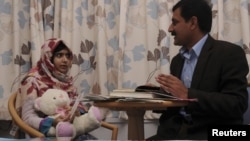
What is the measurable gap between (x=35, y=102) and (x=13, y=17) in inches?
30.9

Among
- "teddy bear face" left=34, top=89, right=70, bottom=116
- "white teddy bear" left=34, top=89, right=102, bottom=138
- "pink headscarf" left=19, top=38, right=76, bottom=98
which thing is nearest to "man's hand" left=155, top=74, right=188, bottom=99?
"white teddy bear" left=34, top=89, right=102, bottom=138

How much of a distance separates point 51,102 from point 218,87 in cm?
89

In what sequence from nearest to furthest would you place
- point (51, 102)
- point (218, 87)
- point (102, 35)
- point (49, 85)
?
point (218, 87) < point (51, 102) < point (49, 85) < point (102, 35)

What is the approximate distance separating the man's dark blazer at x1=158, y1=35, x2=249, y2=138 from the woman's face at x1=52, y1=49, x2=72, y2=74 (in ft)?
2.77

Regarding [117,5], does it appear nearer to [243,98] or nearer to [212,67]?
[212,67]

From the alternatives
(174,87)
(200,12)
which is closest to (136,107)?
(174,87)

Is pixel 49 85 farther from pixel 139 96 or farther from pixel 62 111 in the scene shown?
pixel 139 96

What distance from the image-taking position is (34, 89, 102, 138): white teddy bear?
183 centimetres

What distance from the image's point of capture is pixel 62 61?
85.0 inches

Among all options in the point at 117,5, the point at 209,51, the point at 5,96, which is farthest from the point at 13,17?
the point at 209,51

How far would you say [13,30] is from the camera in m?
2.38

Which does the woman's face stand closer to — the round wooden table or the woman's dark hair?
the woman's dark hair

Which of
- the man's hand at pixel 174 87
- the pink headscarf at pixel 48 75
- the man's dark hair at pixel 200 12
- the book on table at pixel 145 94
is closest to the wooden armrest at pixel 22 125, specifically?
the pink headscarf at pixel 48 75

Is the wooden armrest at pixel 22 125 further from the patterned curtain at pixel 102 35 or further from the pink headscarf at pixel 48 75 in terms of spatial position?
the patterned curtain at pixel 102 35
